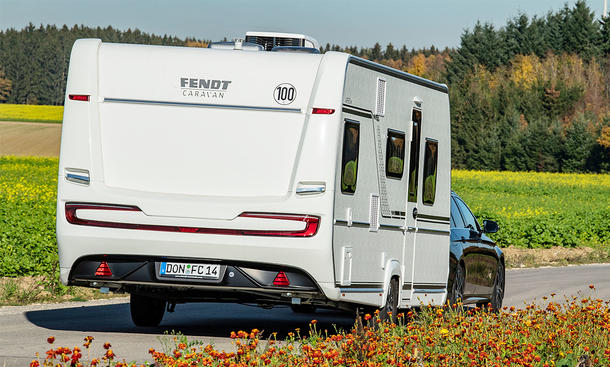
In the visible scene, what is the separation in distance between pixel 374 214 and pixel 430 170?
184 cm

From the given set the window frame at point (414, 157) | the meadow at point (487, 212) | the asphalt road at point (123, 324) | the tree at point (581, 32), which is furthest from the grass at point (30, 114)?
the window frame at point (414, 157)

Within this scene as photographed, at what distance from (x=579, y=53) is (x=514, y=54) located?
→ 829 centimetres

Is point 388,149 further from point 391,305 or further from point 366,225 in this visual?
point 391,305

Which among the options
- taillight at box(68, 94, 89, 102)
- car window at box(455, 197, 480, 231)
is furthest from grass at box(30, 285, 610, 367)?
car window at box(455, 197, 480, 231)

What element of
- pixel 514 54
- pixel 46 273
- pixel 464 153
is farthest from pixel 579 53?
pixel 46 273

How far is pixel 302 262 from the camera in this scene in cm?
976

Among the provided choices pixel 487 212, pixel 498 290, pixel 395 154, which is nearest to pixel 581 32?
pixel 487 212

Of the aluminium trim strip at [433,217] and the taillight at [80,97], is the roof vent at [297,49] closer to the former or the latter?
the taillight at [80,97]

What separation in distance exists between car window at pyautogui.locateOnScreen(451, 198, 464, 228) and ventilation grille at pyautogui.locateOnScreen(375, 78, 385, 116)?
383cm

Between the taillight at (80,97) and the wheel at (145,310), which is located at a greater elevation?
the taillight at (80,97)

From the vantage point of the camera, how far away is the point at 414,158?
11.9m

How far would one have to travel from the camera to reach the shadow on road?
11781 millimetres

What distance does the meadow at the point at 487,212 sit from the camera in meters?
14.9

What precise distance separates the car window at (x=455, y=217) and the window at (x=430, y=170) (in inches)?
77.8
